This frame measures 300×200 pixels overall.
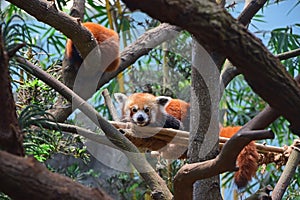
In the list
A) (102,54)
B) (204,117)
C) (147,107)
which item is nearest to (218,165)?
(204,117)

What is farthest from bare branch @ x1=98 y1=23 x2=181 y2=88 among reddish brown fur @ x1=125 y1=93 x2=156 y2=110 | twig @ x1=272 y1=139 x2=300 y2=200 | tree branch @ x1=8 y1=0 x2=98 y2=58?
twig @ x1=272 y1=139 x2=300 y2=200

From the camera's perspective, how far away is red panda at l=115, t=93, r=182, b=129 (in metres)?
3.32

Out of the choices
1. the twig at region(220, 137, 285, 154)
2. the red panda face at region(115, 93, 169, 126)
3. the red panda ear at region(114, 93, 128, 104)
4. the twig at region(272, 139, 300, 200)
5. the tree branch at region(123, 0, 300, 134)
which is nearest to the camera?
the tree branch at region(123, 0, 300, 134)

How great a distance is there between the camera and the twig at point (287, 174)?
2051mm

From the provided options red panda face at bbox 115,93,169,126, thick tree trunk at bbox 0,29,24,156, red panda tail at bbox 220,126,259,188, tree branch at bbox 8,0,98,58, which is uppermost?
tree branch at bbox 8,0,98,58

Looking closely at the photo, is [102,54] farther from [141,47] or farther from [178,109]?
[178,109]

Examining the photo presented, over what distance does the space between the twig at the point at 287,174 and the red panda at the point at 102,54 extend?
39.5 inches

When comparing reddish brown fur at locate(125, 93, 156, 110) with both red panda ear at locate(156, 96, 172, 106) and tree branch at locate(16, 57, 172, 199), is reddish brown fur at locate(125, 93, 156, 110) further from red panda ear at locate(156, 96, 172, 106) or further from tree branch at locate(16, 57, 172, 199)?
tree branch at locate(16, 57, 172, 199)

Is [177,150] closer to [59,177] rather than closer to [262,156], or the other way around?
[262,156]

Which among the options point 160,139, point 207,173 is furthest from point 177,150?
point 207,173

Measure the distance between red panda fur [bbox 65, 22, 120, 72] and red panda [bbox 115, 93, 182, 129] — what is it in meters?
0.43

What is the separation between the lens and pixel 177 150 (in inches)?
111

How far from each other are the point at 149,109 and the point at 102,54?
53cm

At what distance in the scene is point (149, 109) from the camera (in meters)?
3.36
